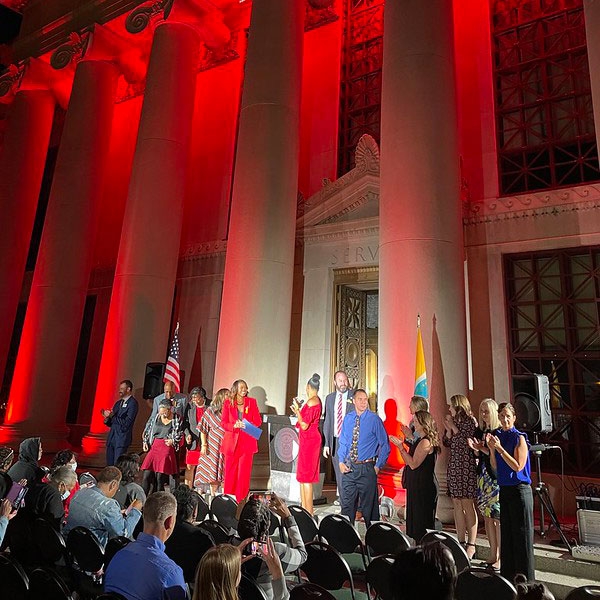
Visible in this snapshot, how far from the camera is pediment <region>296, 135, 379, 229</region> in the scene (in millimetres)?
11602

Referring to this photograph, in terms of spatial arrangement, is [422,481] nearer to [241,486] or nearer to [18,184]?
[241,486]

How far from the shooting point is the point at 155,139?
12.8 m

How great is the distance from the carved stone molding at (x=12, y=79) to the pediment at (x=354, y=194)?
39.3 feet

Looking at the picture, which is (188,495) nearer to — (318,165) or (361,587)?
(361,587)

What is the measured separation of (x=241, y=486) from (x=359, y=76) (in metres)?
11.5

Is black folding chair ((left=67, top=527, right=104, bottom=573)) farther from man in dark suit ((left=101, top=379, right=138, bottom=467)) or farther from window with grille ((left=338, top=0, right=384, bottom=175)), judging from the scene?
window with grille ((left=338, top=0, right=384, bottom=175))

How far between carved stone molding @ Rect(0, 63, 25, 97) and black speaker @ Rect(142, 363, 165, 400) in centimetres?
1255

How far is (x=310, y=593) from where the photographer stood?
2924 millimetres

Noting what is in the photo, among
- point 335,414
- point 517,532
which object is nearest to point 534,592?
point 517,532

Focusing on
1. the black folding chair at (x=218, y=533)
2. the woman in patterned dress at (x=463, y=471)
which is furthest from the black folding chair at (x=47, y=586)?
the woman in patterned dress at (x=463, y=471)

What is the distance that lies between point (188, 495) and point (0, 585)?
135cm

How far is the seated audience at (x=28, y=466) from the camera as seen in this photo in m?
5.83

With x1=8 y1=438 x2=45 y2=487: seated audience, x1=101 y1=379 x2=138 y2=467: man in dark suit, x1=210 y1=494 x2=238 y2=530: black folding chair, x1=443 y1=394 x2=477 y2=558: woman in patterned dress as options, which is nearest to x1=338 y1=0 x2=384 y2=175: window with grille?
x1=101 y1=379 x2=138 y2=467: man in dark suit

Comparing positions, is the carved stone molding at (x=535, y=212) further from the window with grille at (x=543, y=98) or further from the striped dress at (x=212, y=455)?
the striped dress at (x=212, y=455)
